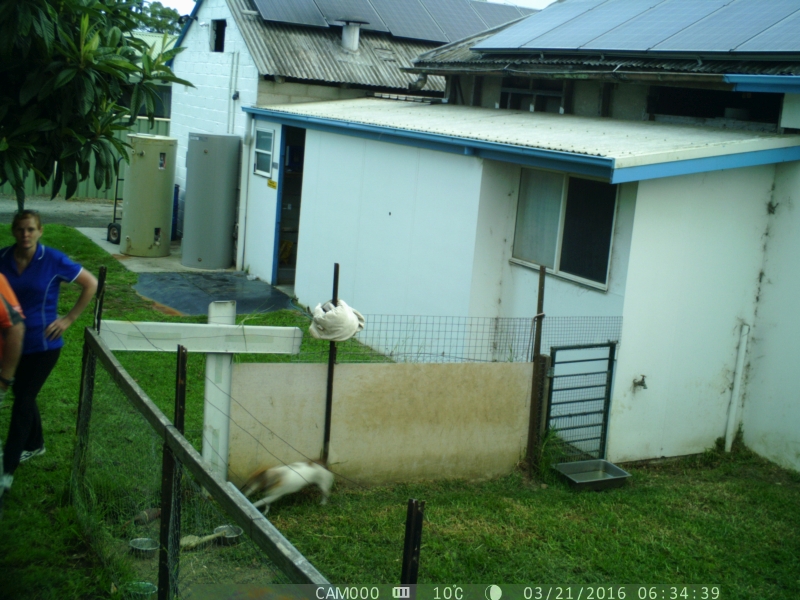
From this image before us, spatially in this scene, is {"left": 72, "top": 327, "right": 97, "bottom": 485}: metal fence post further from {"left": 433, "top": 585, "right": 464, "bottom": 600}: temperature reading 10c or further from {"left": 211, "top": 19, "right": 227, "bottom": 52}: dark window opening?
{"left": 211, "top": 19, "right": 227, "bottom": 52}: dark window opening

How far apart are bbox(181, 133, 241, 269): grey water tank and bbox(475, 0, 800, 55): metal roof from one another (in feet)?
17.6

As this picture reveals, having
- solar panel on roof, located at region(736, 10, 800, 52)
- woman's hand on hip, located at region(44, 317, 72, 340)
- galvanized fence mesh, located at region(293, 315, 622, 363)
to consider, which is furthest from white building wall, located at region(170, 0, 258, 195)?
woman's hand on hip, located at region(44, 317, 72, 340)

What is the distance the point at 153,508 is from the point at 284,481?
1509 mm

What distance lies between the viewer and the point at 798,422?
8156 mm

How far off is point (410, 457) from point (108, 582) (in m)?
2.84

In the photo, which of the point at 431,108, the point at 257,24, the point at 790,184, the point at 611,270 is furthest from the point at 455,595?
the point at 257,24

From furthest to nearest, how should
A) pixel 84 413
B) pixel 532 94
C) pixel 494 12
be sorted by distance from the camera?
pixel 494 12 → pixel 532 94 → pixel 84 413

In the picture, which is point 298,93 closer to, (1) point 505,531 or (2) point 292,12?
(2) point 292,12

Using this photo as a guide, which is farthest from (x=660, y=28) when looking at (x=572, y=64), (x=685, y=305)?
(x=685, y=305)

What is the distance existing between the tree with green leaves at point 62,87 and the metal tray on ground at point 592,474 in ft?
14.5

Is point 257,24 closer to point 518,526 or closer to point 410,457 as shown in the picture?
point 410,457

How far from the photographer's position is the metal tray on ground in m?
7.36

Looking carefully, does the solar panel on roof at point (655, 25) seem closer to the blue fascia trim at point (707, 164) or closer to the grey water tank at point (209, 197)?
the blue fascia trim at point (707, 164)

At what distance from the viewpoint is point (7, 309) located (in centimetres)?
502
